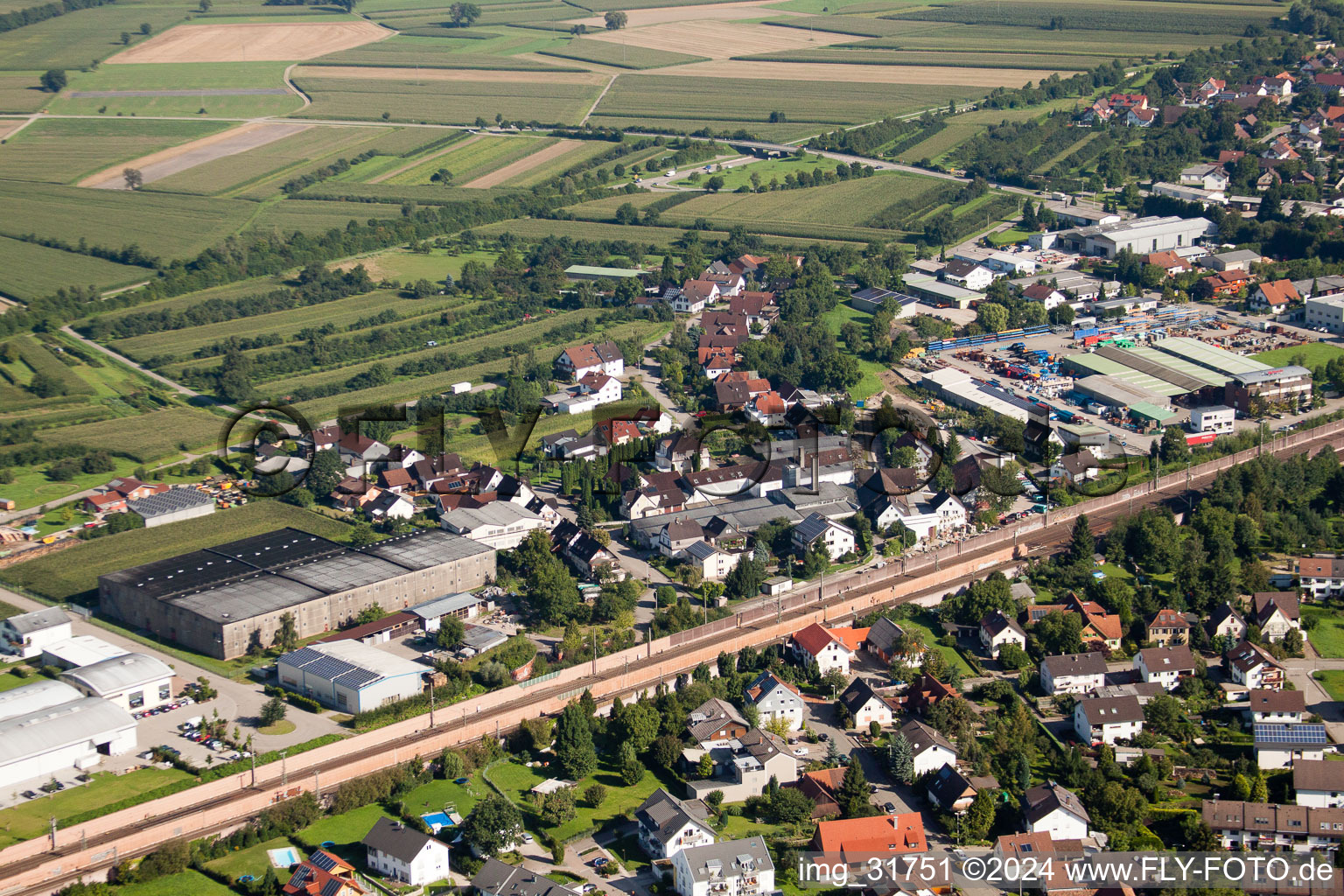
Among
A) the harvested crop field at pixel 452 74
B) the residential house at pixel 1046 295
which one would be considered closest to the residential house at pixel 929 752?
the residential house at pixel 1046 295

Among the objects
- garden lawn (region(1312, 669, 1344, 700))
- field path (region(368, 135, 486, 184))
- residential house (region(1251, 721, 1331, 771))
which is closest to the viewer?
residential house (region(1251, 721, 1331, 771))

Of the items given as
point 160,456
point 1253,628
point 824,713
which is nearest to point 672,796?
point 824,713

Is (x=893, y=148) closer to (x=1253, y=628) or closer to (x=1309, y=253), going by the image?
(x=1309, y=253)

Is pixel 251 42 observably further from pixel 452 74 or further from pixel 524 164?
pixel 524 164

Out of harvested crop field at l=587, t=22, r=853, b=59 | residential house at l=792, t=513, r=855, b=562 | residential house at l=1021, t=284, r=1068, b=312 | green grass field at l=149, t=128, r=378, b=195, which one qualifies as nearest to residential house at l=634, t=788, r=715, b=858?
residential house at l=792, t=513, r=855, b=562

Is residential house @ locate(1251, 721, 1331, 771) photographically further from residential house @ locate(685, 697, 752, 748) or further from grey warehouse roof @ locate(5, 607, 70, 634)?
grey warehouse roof @ locate(5, 607, 70, 634)
